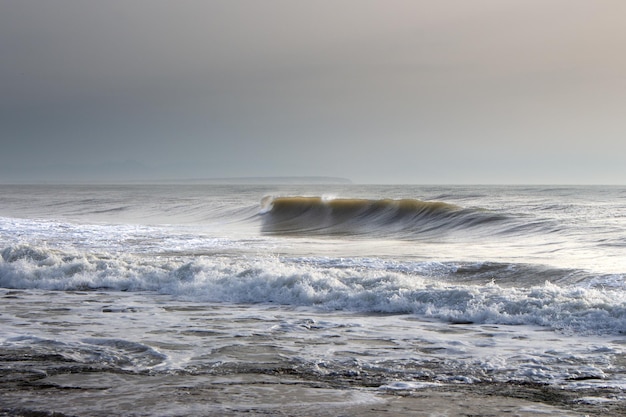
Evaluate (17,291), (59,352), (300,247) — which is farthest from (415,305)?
(300,247)

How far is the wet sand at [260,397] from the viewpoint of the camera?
15.4 feet

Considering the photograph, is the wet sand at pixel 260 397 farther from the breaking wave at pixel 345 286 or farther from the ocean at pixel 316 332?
the breaking wave at pixel 345 286

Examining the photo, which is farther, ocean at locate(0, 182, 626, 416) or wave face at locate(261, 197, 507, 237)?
wave face at locate(261, 197, 507, 237)

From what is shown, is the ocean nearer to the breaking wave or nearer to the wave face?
the breaking wave

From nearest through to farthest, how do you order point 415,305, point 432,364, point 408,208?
point 432,364, point 415,305, point 408,208

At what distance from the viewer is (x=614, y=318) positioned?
7.85 metres

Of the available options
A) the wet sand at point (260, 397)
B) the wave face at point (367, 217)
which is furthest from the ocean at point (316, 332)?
the wave face at point (367, 217)

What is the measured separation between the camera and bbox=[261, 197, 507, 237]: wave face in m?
25.0

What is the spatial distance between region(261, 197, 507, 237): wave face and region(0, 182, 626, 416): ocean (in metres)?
7.81

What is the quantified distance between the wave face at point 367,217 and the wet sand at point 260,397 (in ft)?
60.6

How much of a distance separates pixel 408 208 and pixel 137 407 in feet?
84.6

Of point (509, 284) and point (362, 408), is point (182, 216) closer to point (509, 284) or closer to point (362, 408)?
point (509, 284)

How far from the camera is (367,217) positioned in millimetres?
30641

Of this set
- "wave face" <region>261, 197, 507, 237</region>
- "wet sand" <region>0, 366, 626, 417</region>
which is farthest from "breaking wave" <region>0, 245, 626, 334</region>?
"wave face" <region>261, 197, 507, 237</region>
